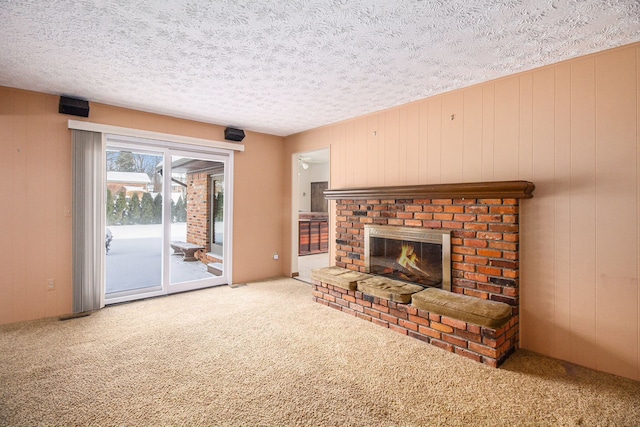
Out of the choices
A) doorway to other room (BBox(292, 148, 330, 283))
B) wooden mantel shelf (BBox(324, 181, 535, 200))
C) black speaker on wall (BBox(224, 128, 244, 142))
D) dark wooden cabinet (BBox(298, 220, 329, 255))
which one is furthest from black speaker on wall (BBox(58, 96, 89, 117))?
dark wooden cabinet (BBox(298, 220, 329, 255))

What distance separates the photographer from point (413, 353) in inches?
106

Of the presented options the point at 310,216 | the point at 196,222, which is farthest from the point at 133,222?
the point at 310,216

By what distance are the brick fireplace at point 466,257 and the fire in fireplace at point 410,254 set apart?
2.7 inches

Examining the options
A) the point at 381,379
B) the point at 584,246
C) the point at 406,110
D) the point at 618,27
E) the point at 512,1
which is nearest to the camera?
the point at 512,1

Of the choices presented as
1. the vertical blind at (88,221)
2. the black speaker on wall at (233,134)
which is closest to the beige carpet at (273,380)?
the vertical blind at (88,221)

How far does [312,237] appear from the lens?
7.92m

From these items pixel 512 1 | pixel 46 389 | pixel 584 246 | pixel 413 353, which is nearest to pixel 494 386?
pixel 413 353

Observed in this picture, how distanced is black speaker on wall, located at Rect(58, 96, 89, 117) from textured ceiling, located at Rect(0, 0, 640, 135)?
89 mm

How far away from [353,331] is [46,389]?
2429 mm

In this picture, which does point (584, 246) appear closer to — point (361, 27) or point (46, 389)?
point (361, 27)

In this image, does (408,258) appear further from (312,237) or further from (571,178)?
(312,237)

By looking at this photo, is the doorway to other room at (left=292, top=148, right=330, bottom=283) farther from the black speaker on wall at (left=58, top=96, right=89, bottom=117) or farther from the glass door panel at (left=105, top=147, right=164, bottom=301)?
the black speaker on wall at (left=58, top=96, right=89, bottom=117)

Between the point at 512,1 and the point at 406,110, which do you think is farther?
the point at 406,110

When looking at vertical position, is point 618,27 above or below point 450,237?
above
